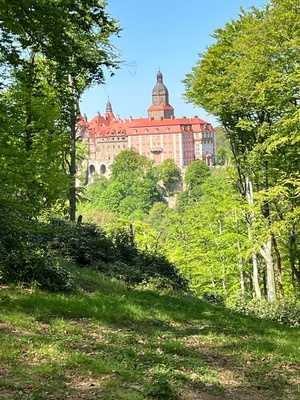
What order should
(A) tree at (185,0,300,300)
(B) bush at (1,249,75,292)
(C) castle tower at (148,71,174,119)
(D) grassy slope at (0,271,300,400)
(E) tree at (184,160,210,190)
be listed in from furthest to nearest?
(C) castle tower at (148,71,174,119), (E) tree at (184,160,210,190), (A) tree at (185,0,300,300), (B) bush at (1,249,75,292), (D) grassy slope at (0,271,300,400)

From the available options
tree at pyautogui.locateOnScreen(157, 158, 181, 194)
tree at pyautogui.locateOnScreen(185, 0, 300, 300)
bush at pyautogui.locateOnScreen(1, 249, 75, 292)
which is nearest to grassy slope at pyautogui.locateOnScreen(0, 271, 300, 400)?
bush at pyautogui.locateOnScreen(1, 249, 75, 292)

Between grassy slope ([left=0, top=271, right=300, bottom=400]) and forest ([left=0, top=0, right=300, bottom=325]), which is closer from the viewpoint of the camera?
grassy slope ([left=0, top=271, right=300, bottom=400])

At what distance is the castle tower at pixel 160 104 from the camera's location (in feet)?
498

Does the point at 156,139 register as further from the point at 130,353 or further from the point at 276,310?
the point at 130,353

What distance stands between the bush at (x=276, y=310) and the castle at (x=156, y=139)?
11958 cm

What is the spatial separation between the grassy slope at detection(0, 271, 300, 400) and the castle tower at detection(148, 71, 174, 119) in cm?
14482

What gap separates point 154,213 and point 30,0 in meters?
88.1

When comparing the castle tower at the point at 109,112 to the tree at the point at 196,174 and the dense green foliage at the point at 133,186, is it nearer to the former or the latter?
the dense green foliage at the point at 133,186

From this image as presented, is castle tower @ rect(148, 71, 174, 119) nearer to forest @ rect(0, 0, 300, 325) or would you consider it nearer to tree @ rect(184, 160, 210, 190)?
tree @ rect(184, 160, 210, 190)

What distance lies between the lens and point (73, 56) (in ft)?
28.4

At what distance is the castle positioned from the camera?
14100 cm

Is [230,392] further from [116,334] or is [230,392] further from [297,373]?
[116,334]

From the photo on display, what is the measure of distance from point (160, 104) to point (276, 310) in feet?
472

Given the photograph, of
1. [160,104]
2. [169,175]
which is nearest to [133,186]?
[169,175]
